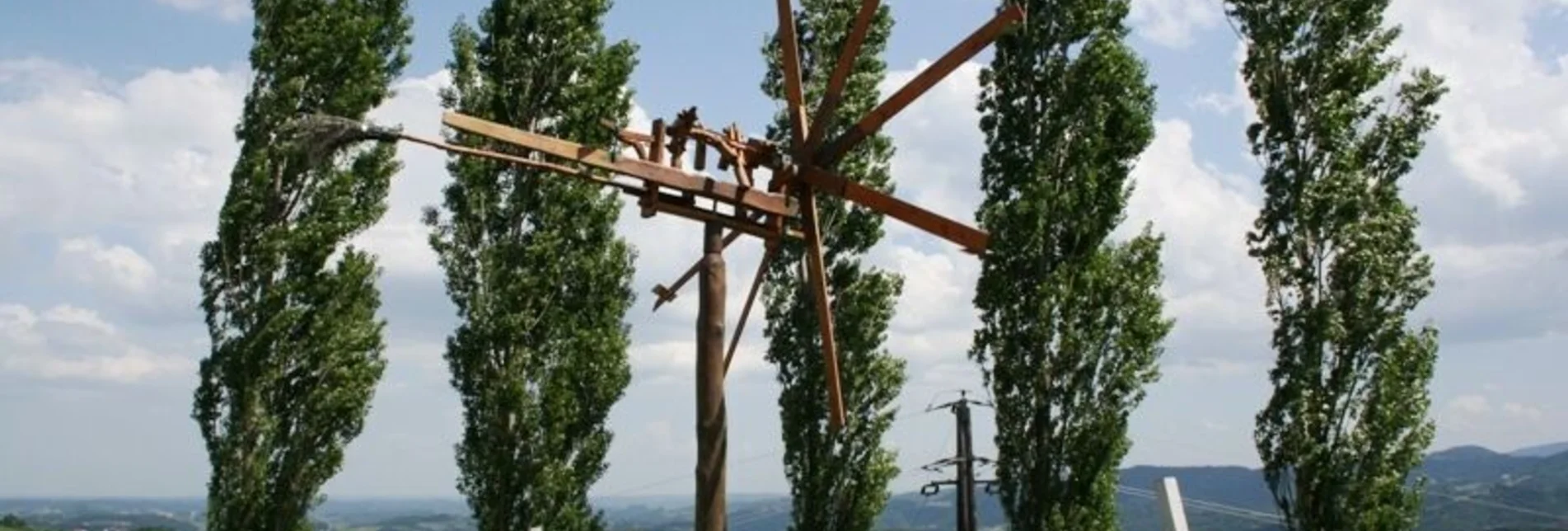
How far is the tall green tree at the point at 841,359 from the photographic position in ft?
62.6

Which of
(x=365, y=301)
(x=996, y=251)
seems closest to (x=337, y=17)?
(x=365, y=301)

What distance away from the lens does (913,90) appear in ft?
34.0

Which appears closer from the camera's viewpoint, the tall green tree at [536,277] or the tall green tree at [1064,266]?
the tall green tree at [1064,266]

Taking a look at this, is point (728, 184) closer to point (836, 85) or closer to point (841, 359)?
point (836, 85)

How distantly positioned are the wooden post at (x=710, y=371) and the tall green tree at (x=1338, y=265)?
935 centimetres

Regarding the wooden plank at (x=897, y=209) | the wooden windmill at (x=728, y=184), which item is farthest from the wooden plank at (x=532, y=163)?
the wooden plank at (x=897, y=209)

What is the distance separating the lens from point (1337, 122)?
17172mm

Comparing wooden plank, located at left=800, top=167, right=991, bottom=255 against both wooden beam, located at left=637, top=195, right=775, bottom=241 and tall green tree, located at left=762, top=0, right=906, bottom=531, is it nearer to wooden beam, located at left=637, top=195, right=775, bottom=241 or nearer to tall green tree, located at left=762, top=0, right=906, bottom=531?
wooden beam, located at left=637, top=195, right=775, bottom=241

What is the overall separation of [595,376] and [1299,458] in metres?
9.33

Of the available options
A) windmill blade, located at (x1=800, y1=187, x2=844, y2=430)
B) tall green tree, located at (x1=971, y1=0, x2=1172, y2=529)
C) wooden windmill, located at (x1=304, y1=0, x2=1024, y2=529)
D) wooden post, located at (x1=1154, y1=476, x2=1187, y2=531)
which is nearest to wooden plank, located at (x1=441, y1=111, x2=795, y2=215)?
wooden windmill, located at (x1=304, y1=0, x2=1024, y2=529)

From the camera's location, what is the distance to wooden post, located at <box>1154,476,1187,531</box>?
923 cm

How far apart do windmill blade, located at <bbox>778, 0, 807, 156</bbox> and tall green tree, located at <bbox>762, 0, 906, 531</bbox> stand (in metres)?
7.69

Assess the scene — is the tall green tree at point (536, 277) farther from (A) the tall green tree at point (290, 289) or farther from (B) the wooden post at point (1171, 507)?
(B) the wooden post at point (1171, 507)

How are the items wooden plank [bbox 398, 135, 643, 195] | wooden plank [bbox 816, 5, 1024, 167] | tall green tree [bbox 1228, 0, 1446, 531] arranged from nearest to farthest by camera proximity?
wooden plank [bbox 398, 135, 643, 195]
wooden plank [bbox 816, 5, 1024, 167]
tall green tree [bbox 1228, 0, 1446, 531]
